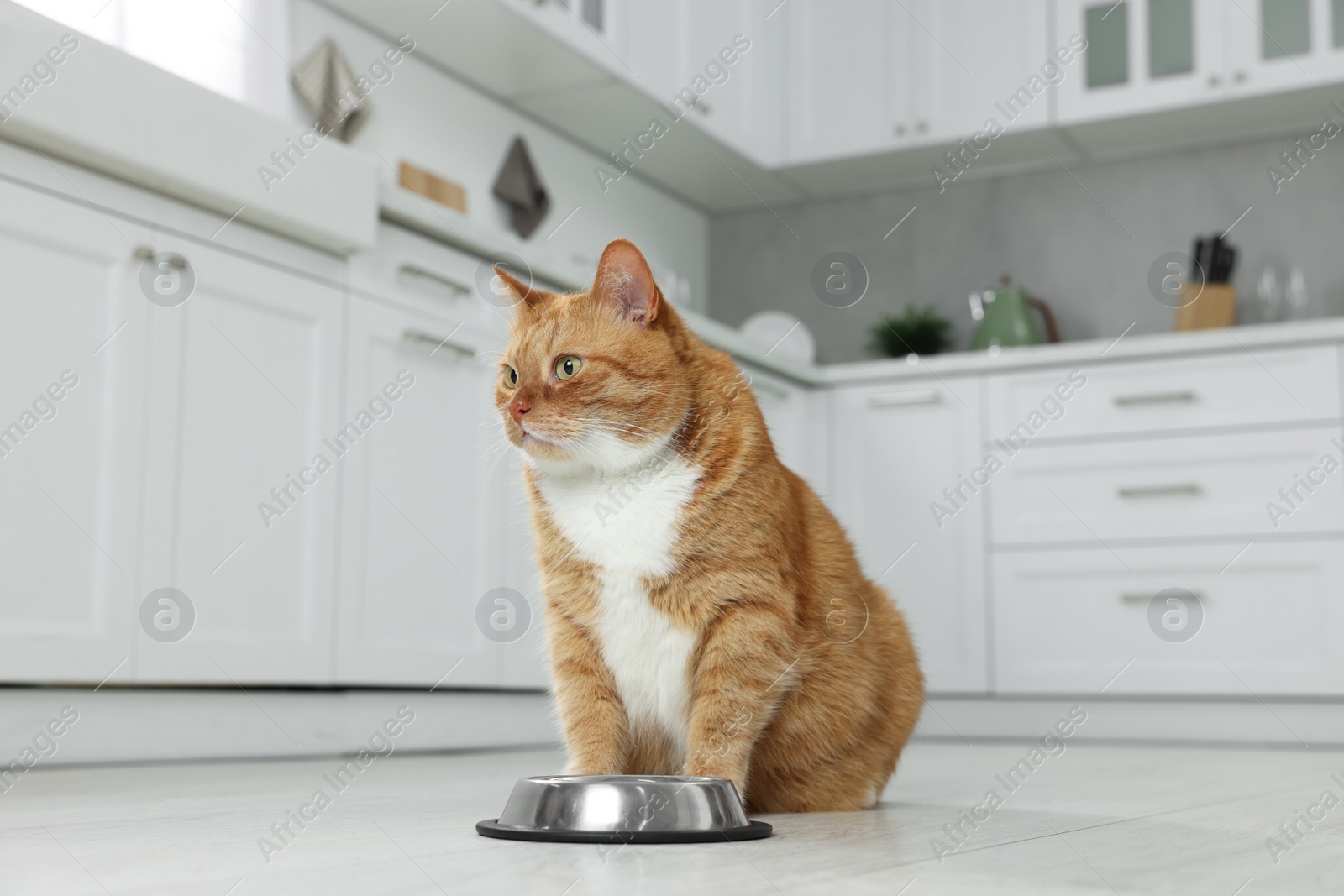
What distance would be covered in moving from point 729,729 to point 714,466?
0.82 feet

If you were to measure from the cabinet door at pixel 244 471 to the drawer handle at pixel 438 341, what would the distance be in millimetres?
180

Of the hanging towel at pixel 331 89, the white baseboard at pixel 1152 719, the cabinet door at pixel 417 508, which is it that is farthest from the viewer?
the white baseboard at pixel 1152 719

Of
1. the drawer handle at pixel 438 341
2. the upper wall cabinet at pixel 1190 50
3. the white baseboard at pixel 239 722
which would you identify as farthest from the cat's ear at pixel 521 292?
the upper wall cabinet at pixel 1190 50

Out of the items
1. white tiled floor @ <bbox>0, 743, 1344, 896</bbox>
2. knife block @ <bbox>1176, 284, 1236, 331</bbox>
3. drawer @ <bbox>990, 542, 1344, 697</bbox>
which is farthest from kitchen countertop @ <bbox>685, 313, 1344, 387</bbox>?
white tiled floor @ <bbox>0, 743, 1344, 896</bbox>

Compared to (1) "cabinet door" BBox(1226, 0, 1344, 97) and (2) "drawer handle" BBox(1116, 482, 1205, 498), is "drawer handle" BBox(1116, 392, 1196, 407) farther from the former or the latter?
(1) "cabinet door" BBox(1226, 0, 1344, 97)

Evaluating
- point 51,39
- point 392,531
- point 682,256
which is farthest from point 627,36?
point 51,39

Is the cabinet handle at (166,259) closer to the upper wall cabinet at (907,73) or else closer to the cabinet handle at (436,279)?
the cabinet handle at (436,279)

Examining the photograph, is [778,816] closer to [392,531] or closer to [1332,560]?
[392,531]

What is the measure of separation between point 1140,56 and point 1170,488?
1.40 metres

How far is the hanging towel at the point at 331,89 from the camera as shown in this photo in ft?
9.86

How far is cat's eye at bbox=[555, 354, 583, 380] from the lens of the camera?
1.20 m

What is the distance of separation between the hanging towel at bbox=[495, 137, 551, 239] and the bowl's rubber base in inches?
112

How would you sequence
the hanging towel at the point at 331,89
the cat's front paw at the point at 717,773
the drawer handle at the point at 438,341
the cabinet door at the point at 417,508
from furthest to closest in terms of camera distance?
the hanging towel at the point at 331,89, the drawer handle at the point at 438,341, the cabinet door at the point at 417,508, the cat's front paw at the point at 717,773

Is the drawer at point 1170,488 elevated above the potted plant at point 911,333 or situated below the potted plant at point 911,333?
below
